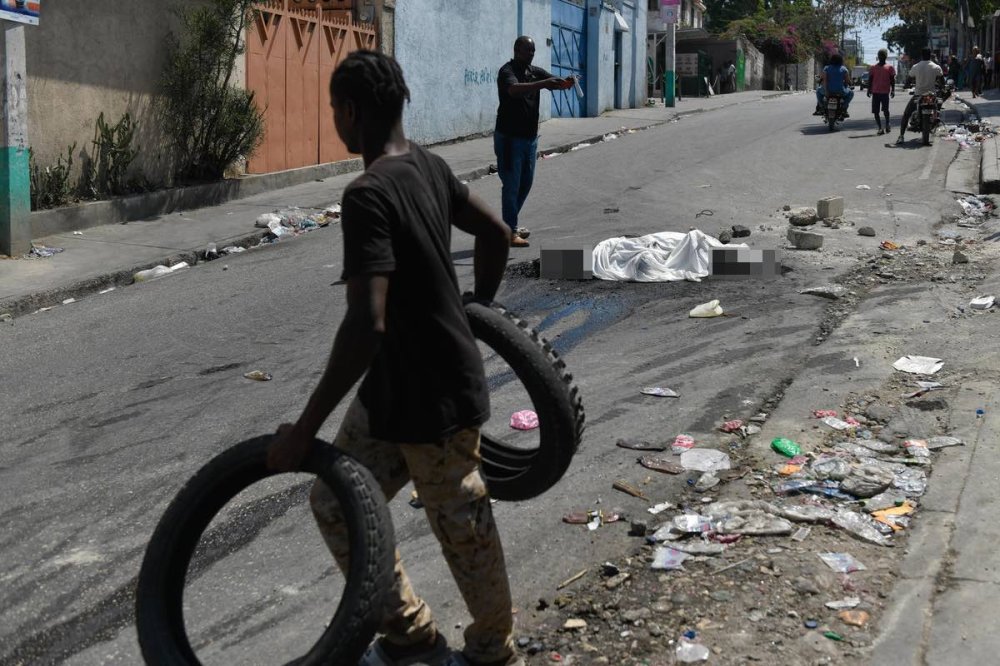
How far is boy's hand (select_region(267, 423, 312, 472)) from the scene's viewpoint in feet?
9.53

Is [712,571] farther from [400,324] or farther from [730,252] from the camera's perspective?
[730,252]

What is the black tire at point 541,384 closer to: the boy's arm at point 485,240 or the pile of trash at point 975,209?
the boy's arm at point 485,240

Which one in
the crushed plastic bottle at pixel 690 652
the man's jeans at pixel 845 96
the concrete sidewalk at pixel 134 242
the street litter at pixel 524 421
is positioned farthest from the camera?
the man's jeans at pixel 845 96

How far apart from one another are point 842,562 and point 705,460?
117 cm

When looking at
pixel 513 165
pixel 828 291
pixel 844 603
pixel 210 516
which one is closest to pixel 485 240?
pixel 210 516

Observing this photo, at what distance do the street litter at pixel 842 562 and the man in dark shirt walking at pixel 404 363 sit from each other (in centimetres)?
140

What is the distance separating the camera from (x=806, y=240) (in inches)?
389

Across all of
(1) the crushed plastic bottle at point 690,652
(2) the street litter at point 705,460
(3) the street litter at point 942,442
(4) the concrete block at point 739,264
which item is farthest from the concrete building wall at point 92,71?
(1) the crushed plastic bottle at point 690,652

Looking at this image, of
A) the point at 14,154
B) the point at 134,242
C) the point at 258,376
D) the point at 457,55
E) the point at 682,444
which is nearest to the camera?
the point at 682,444

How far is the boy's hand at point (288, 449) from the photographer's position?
2.90 meters

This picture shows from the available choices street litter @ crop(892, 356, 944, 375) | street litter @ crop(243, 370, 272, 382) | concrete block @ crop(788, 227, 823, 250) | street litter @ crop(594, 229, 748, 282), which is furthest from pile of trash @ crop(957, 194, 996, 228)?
street litter @ crop(243, 370, 272, 382)

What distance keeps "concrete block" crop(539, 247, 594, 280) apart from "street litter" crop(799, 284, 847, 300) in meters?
1.71

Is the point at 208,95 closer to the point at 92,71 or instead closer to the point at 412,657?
the point at 92,71

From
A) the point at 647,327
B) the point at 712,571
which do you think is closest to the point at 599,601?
the point at 712,571
